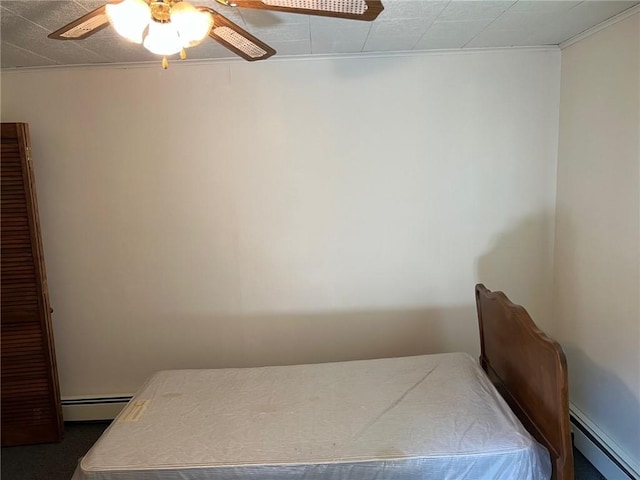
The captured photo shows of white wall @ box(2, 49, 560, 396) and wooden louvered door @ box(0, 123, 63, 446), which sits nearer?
wooden louvered door @ box(0, 123, 63, 446)

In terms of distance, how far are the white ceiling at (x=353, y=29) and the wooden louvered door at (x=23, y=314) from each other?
1.89 feet

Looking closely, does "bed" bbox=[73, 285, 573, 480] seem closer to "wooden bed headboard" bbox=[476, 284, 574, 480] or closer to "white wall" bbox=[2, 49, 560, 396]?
"wooden bed headboard" bbox=[476, 284, 574, 480]

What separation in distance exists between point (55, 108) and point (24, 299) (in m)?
1.13

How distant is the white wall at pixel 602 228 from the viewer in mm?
1995

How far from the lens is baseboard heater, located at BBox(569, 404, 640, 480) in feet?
6.72

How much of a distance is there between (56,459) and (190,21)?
2.49m

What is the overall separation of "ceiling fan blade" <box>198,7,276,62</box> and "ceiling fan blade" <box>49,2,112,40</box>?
332 millimetres

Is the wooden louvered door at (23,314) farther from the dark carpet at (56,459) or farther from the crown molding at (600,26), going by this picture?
the crown molding at (600,26)

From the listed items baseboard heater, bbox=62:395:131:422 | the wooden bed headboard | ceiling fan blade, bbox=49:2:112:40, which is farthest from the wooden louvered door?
the wooden bed headboard

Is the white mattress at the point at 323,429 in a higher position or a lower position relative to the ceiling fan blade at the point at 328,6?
lower

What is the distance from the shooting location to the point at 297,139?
2.62m

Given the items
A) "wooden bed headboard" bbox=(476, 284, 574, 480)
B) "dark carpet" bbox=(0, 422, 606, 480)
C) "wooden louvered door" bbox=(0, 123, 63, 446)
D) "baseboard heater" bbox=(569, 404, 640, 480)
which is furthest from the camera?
"wooden louvered door" bbox=(0, 123, 63, 446)

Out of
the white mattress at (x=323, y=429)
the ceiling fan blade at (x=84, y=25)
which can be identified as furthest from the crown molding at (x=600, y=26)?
the ceiling fan blade at (x=84, y=25)

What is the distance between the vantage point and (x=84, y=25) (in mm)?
1430
